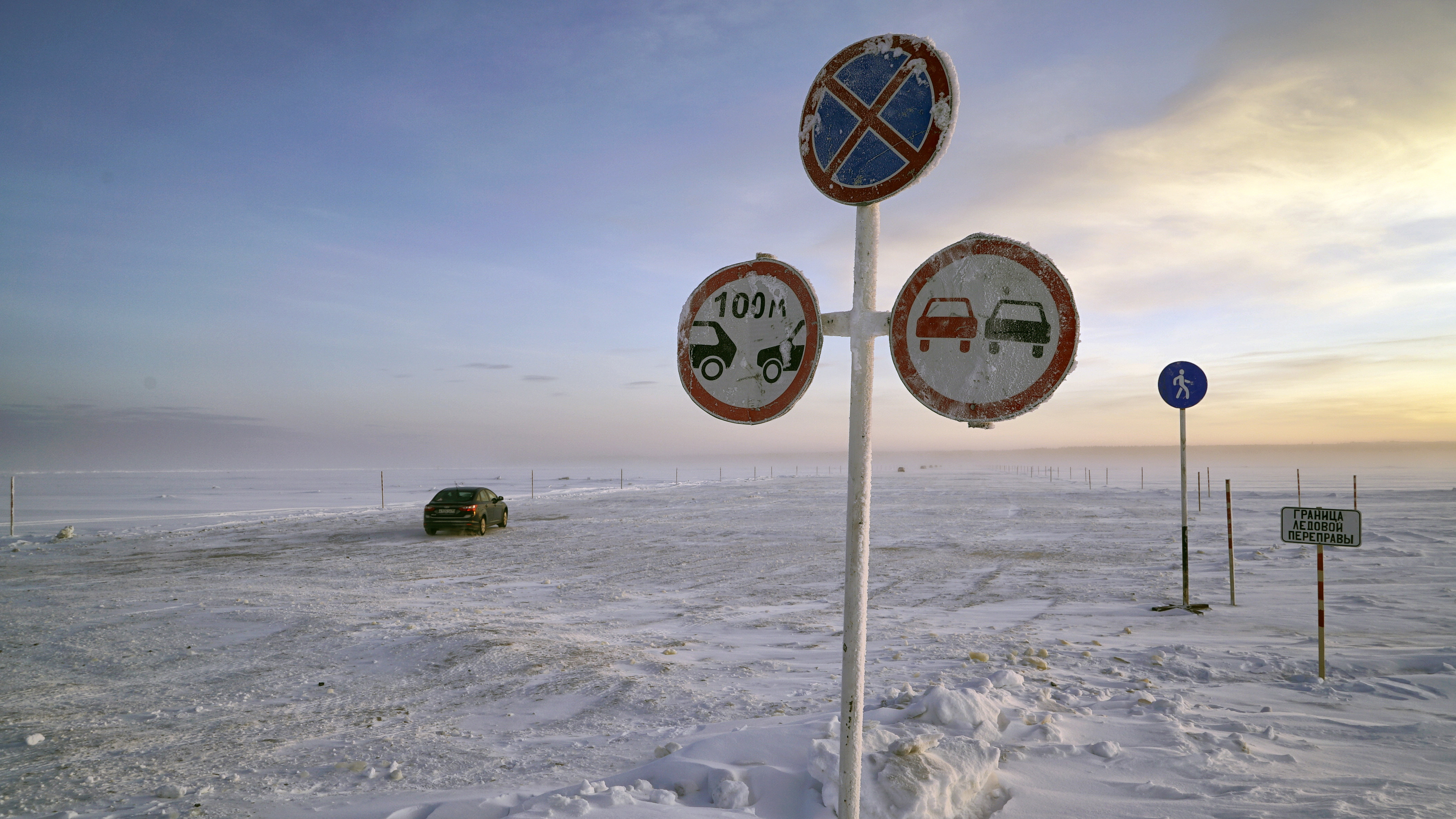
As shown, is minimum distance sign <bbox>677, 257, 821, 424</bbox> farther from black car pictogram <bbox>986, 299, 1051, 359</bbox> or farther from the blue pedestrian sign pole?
the blue pedestrian sign pole

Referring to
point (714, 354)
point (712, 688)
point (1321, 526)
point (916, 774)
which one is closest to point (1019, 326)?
point (714, 354)

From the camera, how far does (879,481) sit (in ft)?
187

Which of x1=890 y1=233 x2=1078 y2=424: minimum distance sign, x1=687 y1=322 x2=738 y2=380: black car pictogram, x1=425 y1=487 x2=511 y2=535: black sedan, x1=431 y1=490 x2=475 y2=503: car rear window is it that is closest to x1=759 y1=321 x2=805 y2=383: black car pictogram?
x1=687 y1=322 x2=738 y2=380: black car pictogram

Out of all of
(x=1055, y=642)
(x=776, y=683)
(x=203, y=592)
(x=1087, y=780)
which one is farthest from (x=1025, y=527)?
(x=203, y=592)

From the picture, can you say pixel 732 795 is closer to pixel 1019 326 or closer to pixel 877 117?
pixel 1019 326

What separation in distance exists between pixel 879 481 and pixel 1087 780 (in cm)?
5442

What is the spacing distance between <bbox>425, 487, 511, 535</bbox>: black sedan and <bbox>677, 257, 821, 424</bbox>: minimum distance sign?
60.1 ft

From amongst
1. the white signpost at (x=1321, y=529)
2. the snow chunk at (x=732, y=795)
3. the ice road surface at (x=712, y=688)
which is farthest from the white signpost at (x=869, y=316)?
the white signpost at (x=1321, y=529)

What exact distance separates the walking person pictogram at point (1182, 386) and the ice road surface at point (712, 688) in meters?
2.98

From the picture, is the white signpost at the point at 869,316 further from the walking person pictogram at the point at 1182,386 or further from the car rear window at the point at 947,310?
the walking person pictogram at the point at 1182,386

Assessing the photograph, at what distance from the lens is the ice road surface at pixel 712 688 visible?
370 cm

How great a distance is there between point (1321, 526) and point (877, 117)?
24.4 feet

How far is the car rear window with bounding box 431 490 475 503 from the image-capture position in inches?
775

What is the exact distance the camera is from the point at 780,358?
7.86 ft
